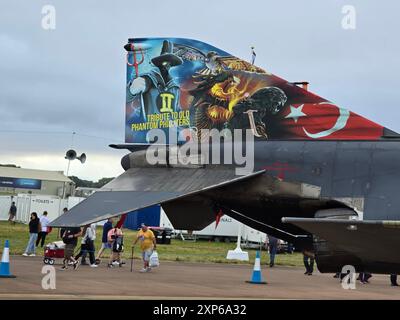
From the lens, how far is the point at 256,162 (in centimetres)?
1045

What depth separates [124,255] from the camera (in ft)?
79.5

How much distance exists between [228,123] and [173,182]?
1393 mm

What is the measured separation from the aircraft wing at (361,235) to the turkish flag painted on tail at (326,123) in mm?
1937

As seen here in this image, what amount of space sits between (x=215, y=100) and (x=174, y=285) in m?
5.41

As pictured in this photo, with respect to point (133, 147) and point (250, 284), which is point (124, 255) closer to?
point (250, 284)

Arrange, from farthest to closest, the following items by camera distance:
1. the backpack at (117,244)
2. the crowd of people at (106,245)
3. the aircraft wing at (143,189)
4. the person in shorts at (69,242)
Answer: the backpack at (117,244)
the crowd of people at (106,245)
the person in shorts at (69,242)
the aircraft wing at (143,189)

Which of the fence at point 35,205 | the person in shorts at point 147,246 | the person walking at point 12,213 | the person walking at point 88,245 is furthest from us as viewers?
the fence at point 35,205

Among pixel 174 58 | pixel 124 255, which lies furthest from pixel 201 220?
pixel 124 255

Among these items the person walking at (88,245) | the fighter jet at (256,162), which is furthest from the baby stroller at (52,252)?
the fighter jet at (256,162)

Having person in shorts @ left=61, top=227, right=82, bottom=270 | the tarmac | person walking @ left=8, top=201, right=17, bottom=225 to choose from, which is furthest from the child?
person walking @ left=8, top=201, right=17, bottom=225

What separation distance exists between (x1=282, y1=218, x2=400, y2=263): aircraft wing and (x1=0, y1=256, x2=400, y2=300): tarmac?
3.97 metres

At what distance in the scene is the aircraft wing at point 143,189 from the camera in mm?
9781

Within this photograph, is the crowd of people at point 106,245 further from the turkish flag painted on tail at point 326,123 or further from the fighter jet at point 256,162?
the turkish flag painted on tail at point 326,123

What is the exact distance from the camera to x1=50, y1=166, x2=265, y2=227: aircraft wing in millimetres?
9781
